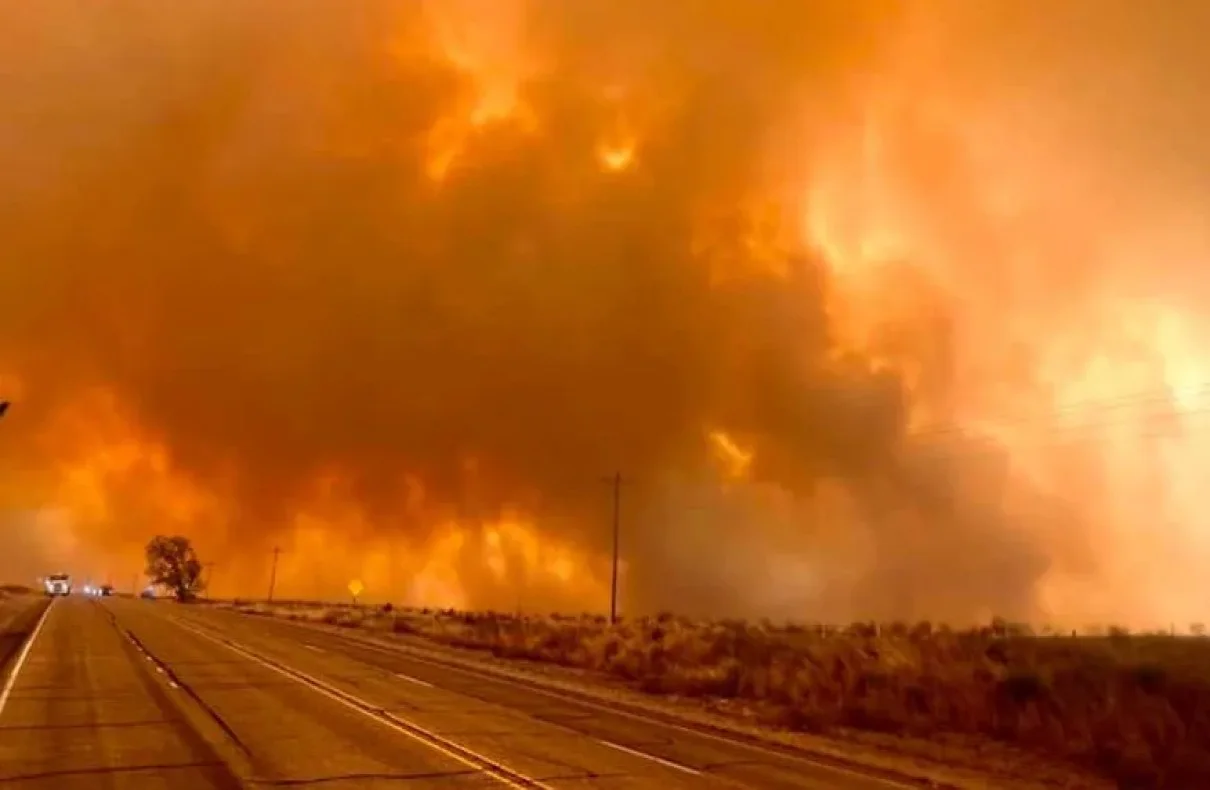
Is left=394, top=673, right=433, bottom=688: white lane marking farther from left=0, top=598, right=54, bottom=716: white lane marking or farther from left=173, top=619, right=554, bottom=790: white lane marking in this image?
left=0, top=598, right=54, bottom=716: white lane marking

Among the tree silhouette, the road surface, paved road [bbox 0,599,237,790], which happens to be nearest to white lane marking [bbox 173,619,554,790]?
the road surface

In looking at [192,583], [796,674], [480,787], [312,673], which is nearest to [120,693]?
[312,673]

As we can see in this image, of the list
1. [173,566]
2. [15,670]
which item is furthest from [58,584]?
[15,670]

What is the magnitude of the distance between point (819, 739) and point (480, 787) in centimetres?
798

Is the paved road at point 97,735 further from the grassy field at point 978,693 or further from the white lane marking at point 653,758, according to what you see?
the grassy field at point 978,693

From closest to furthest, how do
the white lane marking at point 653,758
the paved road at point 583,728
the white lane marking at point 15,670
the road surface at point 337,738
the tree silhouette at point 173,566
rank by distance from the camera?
1. the road surface at point 337,738
2. the paved road at point 583,728
3. the white lane marking at point 653,758
4. the white lane marking at point 15,670
5. the tree silhouette at point 173,566

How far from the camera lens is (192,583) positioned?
176 m

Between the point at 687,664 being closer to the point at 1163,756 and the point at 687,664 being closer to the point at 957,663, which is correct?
the point at 957,663

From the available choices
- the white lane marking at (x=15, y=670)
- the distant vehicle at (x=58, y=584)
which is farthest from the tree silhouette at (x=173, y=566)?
the white lane marking at (x=15, y=670)

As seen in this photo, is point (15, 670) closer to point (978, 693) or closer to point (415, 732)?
point (415, 732)

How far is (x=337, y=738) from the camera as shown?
1265 centimetres

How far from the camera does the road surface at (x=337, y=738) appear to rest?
10.2 m

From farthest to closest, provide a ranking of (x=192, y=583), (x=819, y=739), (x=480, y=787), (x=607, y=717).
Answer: (x=192, y=583) → (x=607, y=717) → (x=819, y=739) → (x=480, y=787)

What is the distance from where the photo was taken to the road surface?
1022 cm
